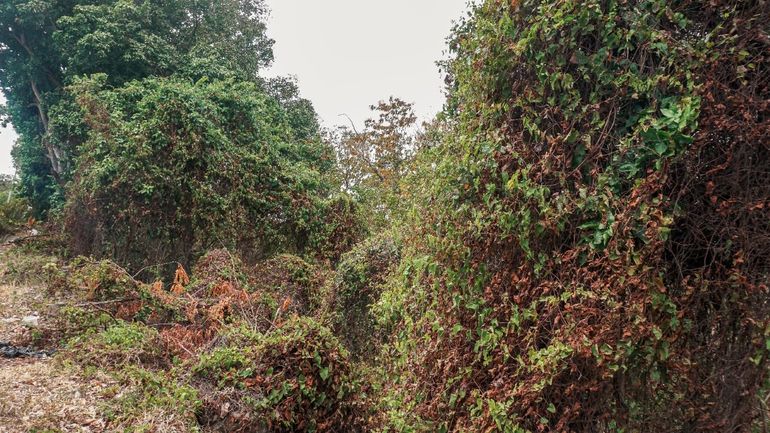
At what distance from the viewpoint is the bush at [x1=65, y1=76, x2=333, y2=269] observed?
29.1 ft

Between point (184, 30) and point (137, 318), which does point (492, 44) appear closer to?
point (137, 318)

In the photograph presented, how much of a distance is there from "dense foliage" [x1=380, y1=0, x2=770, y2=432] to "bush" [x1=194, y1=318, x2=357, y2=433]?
1608 mm

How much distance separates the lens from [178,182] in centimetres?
889

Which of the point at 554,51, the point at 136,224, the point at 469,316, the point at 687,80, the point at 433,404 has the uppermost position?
the point at 136,224

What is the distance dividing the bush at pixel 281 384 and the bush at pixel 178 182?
17.4 feet

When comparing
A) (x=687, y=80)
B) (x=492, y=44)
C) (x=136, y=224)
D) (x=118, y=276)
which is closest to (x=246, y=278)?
(x=118, y=276)

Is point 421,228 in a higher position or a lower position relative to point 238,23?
lower

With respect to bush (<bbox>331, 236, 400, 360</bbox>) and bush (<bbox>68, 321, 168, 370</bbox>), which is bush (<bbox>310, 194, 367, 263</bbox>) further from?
bush (<bbox>68, 321, 168, 370</bbox>)

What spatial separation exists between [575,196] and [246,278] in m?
6.55

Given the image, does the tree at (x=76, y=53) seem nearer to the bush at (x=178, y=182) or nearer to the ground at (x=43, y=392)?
the bush at (x=178, y=182)

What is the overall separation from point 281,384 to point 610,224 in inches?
119

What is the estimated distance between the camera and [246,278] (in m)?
8.00

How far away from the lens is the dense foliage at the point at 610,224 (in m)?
2.07

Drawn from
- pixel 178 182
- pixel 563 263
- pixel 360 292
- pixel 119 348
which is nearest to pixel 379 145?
pixel 178 182
